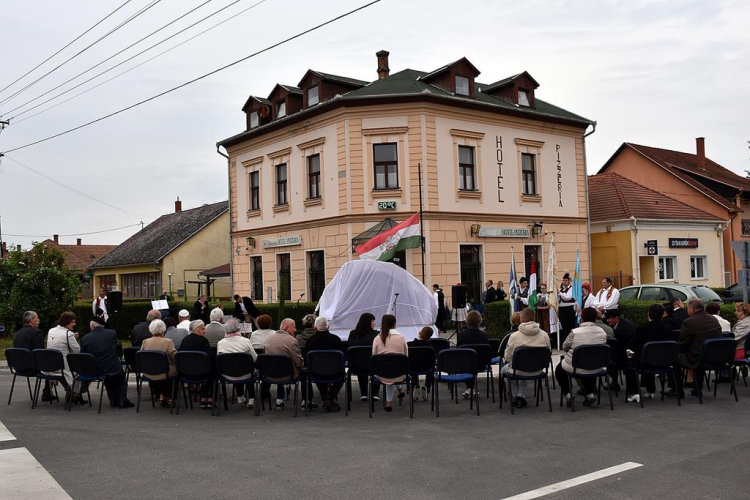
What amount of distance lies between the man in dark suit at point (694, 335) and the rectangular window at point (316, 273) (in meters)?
16.0

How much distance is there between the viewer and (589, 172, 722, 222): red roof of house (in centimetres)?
2947

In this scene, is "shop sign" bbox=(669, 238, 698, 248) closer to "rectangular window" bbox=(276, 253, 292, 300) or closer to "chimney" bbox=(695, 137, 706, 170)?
"chimney" bbox=(695, 137, 706, 170)

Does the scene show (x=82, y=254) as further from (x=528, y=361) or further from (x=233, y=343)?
(x=528, y=361)

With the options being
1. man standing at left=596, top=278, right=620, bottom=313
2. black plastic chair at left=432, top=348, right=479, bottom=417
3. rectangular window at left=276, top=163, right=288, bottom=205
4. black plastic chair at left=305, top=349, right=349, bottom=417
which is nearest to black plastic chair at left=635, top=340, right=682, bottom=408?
black plastic chair at left=432, top=348, right=479, bottom=417

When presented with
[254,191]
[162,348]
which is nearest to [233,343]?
[162,348]

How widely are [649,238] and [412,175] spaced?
11703 mm

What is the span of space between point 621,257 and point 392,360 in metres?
21.7

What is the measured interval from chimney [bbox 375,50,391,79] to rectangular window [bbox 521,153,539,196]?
21.0ft

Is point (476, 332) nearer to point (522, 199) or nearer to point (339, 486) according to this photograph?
point (339, 486)

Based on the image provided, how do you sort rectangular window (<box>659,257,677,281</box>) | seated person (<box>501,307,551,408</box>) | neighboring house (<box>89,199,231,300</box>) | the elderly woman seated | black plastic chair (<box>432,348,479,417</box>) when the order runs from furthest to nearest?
neighboring house (<box>89,199,231,300</box>)
rectangular window (<box>659,257,677,281</box>)
the elderly woman seated
seated person (<box>501,307,551,408</box>)
black plastic chair (<box>432,348,479,417</box>)

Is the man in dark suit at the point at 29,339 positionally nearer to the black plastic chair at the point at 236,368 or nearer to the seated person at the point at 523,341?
the black plastic chair at the point at 236,368

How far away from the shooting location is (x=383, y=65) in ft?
93.0

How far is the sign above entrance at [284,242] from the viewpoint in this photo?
2630 cm

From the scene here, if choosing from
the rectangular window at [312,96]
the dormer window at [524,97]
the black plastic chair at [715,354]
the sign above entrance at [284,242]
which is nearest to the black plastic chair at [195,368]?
the black plastic chair at [715,354]
